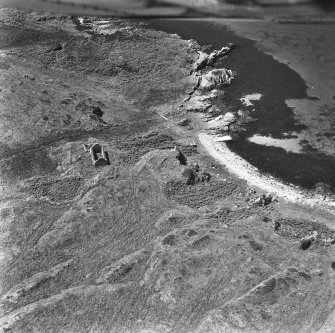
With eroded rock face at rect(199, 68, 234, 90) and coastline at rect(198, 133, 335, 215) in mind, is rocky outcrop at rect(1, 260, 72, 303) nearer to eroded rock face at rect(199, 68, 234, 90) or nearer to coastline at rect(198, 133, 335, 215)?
coastline at rect(198, 133, 335, 215)


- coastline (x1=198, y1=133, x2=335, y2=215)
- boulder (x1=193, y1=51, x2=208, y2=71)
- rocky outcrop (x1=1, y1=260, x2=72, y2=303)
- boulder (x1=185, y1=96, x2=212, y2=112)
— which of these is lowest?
rocky outcrop (x1=1, y1=260, x2=72, y2=303)

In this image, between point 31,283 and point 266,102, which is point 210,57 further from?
point 31,283

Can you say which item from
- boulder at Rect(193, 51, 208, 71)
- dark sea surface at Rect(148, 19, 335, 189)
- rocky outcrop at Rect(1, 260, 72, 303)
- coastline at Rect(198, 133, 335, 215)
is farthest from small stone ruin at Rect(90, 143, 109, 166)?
boulder at Rect(193, 51, 208, 71)

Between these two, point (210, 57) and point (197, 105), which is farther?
point (210, 57)

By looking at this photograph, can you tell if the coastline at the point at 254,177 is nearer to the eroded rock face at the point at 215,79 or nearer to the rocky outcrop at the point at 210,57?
the eroded rock face at the point at 215,79

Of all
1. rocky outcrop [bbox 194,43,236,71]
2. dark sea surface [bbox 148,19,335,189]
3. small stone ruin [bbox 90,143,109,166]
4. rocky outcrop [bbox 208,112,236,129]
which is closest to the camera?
small stone ruin [bbox 90,143,109,166]

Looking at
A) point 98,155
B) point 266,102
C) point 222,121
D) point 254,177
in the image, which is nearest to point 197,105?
point 222,121
